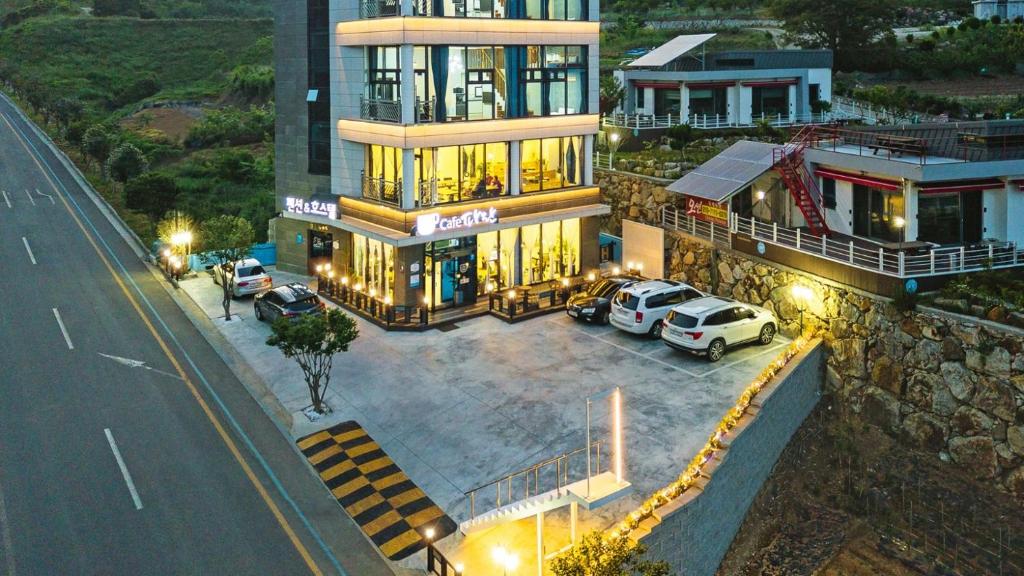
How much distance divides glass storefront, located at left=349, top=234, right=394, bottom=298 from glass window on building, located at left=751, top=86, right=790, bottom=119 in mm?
29444

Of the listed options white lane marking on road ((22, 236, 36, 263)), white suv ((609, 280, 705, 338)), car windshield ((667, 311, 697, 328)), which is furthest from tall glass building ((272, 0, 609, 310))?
white lane marking on road ((22, 236, 36, 263))

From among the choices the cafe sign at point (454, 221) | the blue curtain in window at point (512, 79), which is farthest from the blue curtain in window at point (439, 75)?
the cafe sign at point (454, 221)

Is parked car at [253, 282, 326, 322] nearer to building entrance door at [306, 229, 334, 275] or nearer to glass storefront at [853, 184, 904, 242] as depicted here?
building entrance door at [306, 229, 334, 275]

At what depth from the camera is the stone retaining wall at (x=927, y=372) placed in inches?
925

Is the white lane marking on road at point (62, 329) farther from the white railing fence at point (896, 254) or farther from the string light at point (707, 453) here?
the white railing fence at point (896, 254)

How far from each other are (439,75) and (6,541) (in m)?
22.3

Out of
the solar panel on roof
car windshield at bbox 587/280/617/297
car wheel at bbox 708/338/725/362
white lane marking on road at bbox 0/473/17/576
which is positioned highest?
the solar panel on roof

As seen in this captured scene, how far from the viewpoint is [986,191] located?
3052 centimetres

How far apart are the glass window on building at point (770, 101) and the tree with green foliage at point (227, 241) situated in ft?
110

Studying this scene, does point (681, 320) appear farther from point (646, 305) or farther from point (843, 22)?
point (843, 22)

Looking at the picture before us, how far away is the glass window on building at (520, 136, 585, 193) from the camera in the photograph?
38094 mm

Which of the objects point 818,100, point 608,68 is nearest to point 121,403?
point 818,100

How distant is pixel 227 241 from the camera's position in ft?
117

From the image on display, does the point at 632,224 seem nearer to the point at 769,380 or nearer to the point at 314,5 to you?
the point at 769,380
